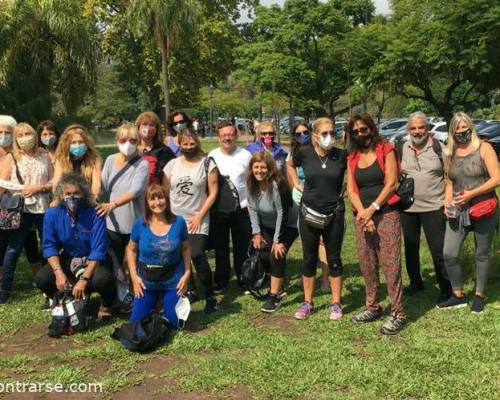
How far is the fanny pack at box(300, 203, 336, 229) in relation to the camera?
15.2 ft

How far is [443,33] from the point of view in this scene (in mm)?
15703

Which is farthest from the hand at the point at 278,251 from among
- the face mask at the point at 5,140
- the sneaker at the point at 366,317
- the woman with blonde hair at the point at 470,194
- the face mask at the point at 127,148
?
the face mask at the point at 5,140

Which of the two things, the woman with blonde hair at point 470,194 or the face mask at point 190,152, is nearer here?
the woman with blonde hair at point 470,194

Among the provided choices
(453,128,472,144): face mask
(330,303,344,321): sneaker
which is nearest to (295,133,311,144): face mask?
(453,128,472,144): face mask

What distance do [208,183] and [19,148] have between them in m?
1.92

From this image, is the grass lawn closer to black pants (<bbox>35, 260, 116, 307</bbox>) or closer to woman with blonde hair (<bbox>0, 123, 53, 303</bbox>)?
black pants (<bbox>35, 260, 116, 307</bbox>)

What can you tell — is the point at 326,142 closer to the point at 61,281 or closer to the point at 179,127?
the point at 179,127

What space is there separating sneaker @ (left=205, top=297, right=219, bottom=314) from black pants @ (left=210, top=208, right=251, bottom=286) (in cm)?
50

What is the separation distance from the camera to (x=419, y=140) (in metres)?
4.92

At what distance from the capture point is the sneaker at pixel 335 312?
189 inches

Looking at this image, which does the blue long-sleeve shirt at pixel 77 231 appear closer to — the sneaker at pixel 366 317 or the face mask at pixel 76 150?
the face mask at pixel 76 150

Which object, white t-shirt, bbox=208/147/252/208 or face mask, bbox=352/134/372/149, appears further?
white t-shirt, bbox=208/147/252/208

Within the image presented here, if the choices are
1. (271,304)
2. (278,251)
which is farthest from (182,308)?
(278,251)

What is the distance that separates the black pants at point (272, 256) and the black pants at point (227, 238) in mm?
333
